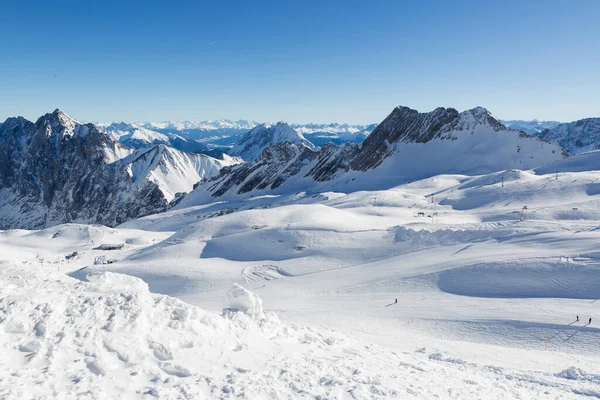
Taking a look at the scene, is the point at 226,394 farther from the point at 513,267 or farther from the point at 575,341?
the point at 513,267

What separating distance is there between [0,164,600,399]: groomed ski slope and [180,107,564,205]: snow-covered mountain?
5417 centimetres

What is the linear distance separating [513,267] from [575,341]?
911 cm

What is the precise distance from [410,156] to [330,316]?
93.3m

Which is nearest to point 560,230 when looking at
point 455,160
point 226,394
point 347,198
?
point 226,394

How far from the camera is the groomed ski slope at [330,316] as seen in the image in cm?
1067

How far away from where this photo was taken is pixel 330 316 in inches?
867

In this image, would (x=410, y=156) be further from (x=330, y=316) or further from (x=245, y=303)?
(x=245, y=303)

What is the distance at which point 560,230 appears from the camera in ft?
108

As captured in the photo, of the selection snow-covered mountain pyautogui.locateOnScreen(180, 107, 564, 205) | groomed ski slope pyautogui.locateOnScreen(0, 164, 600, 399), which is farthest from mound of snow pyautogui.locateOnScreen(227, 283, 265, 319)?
snow-covered mountain pyautogui.locateOnScreen(180, 107, 564, 205)

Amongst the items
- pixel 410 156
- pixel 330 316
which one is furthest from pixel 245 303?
pixel 410 156

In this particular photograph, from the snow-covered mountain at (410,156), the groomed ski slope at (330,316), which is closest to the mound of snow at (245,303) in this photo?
the groomed ski slope at (330,316)

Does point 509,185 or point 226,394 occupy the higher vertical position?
point 509,185

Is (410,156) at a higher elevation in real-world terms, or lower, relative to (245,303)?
higher

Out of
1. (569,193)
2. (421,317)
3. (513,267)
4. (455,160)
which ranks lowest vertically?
(421,317)
